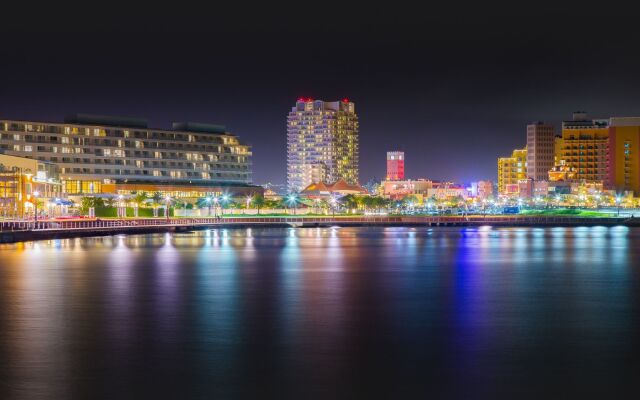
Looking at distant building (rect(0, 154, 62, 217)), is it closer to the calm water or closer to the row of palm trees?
the row of palm trees

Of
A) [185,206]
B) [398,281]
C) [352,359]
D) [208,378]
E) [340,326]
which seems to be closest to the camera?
[208,378]

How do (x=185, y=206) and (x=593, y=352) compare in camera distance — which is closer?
(x=593, y=352)

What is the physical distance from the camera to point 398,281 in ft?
138

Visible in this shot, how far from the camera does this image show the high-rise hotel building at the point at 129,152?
144000 mm

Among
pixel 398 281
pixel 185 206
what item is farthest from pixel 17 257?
pixel 185 206

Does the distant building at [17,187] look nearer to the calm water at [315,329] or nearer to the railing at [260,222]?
the railing at [260,222]

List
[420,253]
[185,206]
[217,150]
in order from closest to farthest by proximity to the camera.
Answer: [420,253] < [185,206] < [217,150]

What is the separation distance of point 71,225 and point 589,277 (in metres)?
59.4

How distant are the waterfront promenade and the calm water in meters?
25.5

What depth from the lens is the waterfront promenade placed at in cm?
7644

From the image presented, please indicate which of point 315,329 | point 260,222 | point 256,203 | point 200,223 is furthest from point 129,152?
point 315,329

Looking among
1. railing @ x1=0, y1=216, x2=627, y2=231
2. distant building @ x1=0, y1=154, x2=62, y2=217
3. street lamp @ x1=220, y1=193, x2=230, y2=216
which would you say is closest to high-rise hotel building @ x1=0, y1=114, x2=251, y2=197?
street lamp @ x1=220, y1=193, x2=230, y2=216

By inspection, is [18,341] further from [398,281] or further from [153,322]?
[398,281]

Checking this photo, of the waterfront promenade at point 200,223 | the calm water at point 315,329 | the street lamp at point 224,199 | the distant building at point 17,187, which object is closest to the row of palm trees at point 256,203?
the street lamp at point 224,199
